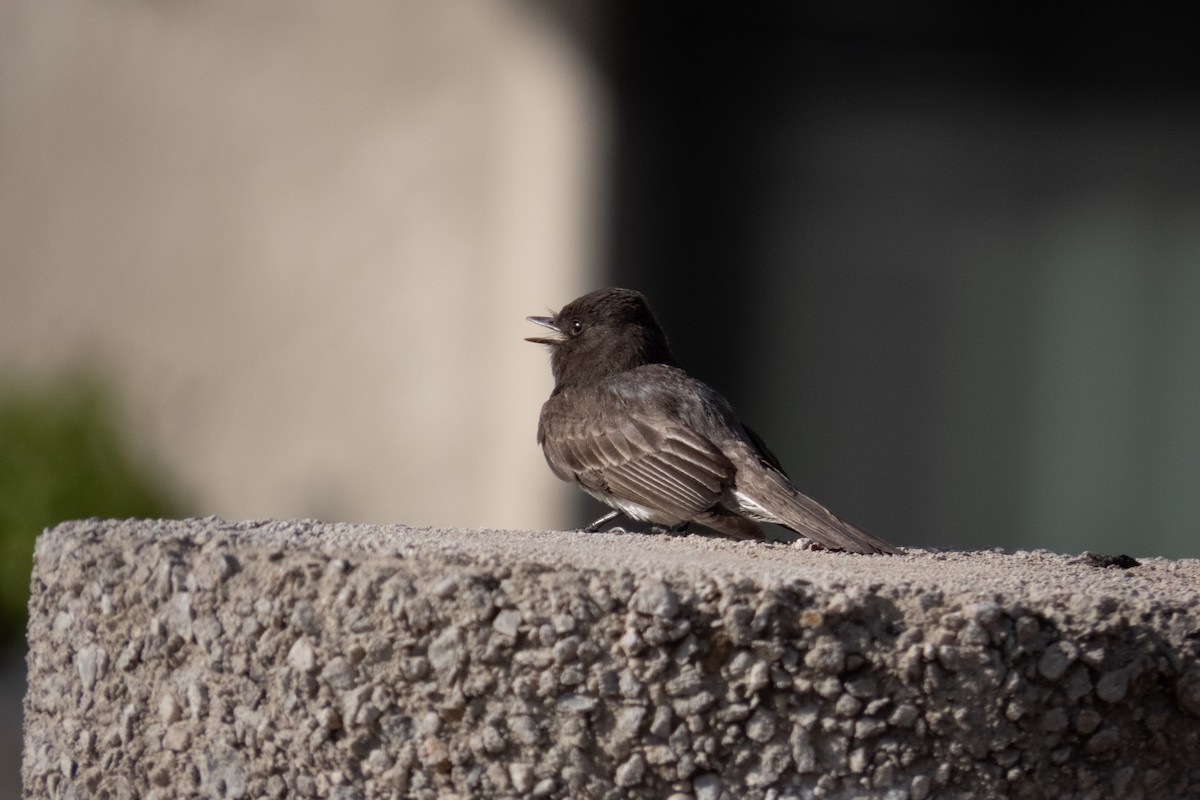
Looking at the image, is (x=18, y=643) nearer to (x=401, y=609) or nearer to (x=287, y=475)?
(x=287, y=475)

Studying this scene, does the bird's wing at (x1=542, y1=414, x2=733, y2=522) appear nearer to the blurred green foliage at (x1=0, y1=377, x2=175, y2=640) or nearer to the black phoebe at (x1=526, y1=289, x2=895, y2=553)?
the black phoebe at (x1=526, y1=289, x2=895, y2=553)

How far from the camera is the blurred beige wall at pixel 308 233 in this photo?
9.37m

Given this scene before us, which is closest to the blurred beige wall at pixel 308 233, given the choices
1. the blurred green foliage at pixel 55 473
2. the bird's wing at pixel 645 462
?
the blurred green foliage at pixel 55 473

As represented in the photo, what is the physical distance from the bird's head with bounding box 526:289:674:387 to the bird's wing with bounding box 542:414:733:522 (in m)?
0.29

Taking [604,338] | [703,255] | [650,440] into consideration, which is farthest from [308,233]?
[650,440]

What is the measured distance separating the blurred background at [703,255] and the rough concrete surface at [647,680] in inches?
228

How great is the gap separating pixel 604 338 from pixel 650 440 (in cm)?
68

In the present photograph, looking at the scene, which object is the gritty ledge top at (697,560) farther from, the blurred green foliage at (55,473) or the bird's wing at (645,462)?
the blurred green foliage at (55,473)

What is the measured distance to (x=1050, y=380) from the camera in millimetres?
9070

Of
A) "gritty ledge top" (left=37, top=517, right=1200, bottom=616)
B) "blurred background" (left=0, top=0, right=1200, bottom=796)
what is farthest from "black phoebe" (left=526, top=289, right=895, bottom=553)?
"blurred background" (left=0, top=0, right=1200, bottom=796)

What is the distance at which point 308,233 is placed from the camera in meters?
10.2

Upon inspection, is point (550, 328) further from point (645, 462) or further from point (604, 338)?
point (645, 462)

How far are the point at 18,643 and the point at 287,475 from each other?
210 centimetres

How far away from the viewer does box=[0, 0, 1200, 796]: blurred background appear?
888cm
